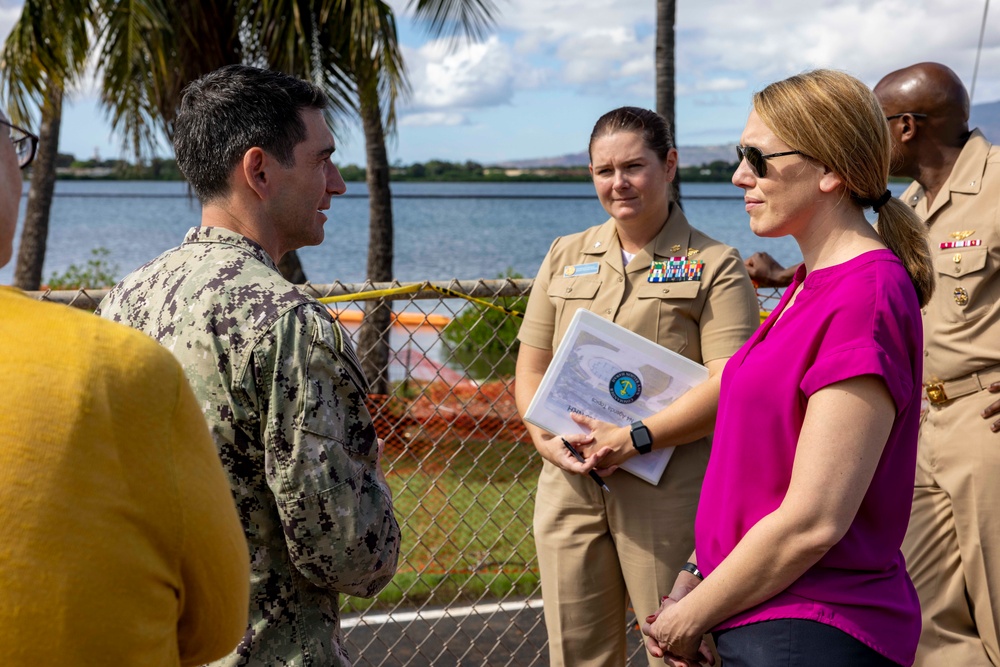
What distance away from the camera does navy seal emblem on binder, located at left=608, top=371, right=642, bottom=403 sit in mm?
2975

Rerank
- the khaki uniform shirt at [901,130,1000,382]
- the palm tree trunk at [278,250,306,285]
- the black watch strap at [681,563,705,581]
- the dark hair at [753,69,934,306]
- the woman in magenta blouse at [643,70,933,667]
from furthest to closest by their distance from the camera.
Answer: the palm tree trunk at [278,250,306,285], the khaki uniform shirt at [901,130,1000,382], the black watch strap at [681,563,705,581], the dark hair at [753,69,934,306], the woman in magenta blouse at [643,70,933,667]

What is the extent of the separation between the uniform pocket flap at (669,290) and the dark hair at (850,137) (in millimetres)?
978

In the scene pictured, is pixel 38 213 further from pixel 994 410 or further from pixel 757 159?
pixel 757 159

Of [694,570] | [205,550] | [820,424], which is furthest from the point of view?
[694,570]

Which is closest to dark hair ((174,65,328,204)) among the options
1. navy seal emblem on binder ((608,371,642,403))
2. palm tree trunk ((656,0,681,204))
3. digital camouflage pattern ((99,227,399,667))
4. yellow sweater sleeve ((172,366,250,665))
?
digital camouflage pattern ((99,227,399,667))

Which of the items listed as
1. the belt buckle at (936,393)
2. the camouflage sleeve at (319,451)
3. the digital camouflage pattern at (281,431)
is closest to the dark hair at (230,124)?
the digital camouflage pattern at (281,431)

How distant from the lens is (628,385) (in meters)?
2.98

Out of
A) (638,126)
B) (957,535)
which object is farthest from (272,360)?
(957,535)

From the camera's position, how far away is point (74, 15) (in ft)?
29.6

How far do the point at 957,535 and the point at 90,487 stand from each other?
325cm

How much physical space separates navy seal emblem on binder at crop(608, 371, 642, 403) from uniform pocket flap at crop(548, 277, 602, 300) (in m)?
0.35

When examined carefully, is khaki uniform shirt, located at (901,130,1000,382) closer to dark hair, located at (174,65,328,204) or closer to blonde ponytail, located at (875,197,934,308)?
blonde ponytail, located at (875,197,934,308)

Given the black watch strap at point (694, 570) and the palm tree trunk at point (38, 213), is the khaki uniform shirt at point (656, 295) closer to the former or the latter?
the black watch strap at point (694, 570)

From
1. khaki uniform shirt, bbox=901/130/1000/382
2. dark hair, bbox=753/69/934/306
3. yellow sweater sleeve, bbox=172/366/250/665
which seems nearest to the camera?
yellow sweater sleeve, bbox=172/366/250/665
